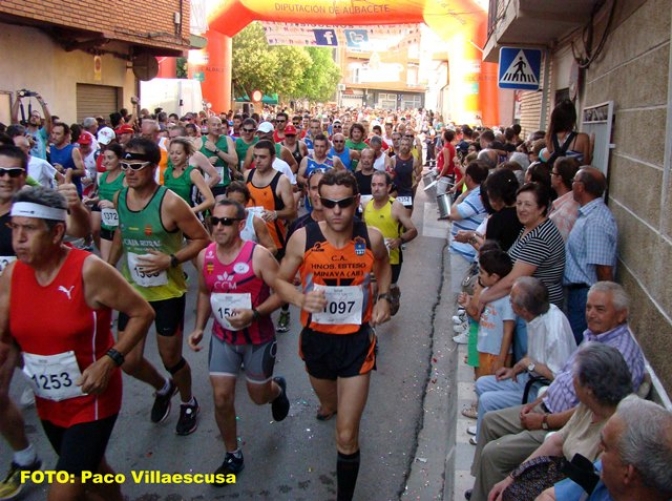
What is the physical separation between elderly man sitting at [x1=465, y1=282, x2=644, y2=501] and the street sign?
2356 centimetres

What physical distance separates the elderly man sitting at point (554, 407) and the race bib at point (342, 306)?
1004 mm

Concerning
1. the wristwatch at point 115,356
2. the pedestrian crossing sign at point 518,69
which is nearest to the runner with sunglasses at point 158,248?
the wristwatch at point 115,356

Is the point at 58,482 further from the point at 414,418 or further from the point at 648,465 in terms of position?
the point at 414,418

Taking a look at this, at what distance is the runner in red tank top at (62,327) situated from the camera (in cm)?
312

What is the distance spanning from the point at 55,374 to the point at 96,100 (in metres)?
17.6

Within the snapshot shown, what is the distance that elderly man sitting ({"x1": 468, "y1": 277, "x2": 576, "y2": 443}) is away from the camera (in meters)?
4.14

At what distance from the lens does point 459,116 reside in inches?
855

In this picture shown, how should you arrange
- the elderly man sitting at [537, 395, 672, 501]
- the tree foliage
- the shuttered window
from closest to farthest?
the elderly man sitting at [537, 395, 672, 501] → the shuttered window → the tree foliage

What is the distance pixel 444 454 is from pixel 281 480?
122 centimetres

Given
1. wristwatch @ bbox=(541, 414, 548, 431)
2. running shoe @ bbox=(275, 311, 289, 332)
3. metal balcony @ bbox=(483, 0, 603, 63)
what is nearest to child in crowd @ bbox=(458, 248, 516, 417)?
wristwatch @ bbox=(541, 414, 548, 431)

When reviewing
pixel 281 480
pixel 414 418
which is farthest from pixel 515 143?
pixel 281 480

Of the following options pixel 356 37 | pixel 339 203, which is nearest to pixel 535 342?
pixel 339 203

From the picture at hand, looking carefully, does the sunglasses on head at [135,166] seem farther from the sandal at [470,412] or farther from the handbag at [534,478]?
the handbag at [534,478]

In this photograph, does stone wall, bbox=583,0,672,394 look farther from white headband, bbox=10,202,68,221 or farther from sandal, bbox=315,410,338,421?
white headband, bbox=10,202,68,221
